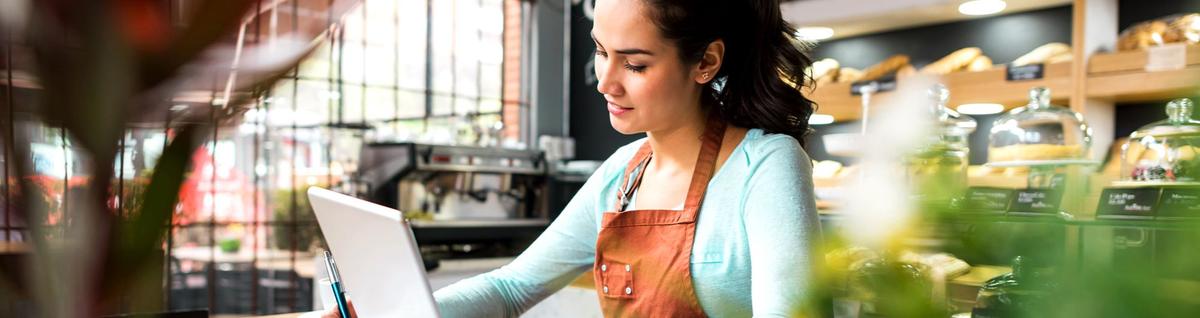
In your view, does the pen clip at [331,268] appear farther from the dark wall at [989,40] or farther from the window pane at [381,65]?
the window pane at [381,65]

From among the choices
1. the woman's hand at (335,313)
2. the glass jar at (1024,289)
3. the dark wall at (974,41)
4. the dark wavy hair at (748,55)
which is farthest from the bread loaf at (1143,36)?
the glass jar at (1024,289)

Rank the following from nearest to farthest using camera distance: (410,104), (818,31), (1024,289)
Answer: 1. (1024,289)
2. (818,31)
3. (410,104)

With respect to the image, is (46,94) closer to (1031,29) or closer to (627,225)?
(627,225)

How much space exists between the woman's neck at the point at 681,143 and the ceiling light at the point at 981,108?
9.98ft

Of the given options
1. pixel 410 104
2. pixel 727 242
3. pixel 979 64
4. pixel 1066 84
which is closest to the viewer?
pixel 727 242

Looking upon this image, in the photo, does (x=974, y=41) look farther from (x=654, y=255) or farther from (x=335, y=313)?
(x=335, y=313)

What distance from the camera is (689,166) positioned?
56.6 inches

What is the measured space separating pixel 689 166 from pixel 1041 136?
183 centimetres

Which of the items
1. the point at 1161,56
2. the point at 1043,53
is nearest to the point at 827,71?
the point at 1043,53

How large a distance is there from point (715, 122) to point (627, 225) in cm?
20

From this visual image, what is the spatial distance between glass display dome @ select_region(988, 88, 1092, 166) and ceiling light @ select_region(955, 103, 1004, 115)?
118cm

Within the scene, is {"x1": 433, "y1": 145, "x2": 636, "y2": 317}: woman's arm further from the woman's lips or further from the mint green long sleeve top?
the woman's lips

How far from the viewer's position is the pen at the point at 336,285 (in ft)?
3.75

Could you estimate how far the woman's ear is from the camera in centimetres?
138
